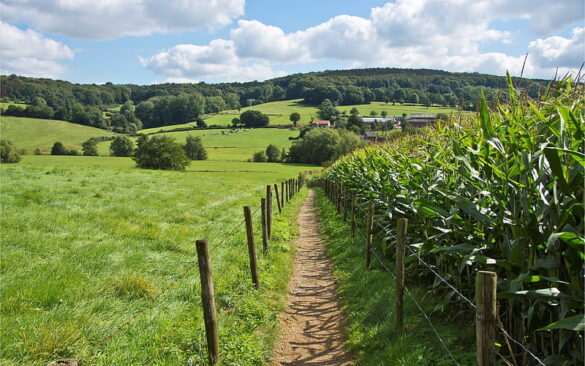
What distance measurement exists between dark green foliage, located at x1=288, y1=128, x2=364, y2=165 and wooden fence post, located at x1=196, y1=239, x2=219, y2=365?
72.1 metres

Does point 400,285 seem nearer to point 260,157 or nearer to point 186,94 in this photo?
point 260,157

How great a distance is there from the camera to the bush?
7981 cm

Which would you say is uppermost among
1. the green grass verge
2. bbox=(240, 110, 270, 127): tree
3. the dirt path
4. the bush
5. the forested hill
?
the forested hill

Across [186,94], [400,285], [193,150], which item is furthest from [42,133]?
[400,285]

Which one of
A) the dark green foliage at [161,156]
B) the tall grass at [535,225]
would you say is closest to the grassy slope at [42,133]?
the dark green foliage at [161,156]

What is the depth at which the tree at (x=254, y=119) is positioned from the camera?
122m

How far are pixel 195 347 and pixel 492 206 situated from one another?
3854 mm

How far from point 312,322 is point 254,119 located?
118144 millimetres

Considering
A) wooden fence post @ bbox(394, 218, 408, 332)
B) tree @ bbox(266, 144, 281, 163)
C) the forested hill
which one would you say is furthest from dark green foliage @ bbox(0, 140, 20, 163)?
wooden fence post @ bbox(394, 218, 408, 332)

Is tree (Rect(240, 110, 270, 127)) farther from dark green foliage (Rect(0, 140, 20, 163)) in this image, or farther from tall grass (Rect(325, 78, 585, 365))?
tall grass (Rect(325, 78, 585, 365))

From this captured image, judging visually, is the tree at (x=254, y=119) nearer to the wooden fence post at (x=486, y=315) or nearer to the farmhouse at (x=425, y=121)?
the farmhouse at (x=425, y=121)

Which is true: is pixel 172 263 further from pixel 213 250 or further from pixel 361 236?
pixel 361 236

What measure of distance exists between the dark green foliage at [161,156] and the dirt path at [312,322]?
4818 centimetres

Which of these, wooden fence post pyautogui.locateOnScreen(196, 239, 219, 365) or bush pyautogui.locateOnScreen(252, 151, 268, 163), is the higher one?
wooden fence post pyautogui.locateOnScreen(196, 239, 219, 365)
